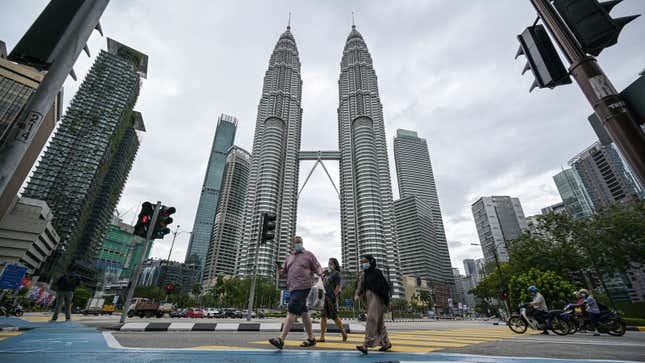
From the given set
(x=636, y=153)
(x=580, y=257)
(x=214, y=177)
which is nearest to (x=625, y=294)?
(x=580, y=257)

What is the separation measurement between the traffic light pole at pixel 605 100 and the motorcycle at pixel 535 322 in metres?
8.37

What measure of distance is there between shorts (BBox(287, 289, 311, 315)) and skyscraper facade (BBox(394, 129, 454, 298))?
15915 cm

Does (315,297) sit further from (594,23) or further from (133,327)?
(594,23)

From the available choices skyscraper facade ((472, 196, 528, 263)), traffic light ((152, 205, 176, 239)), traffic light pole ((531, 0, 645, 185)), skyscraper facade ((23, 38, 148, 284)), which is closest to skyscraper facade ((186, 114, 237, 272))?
skyscraper facade ((23, 38, 148, 284))

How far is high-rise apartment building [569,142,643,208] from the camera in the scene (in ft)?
236

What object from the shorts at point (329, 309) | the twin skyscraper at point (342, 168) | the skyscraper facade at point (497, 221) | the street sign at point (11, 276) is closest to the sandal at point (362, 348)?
the shorts at point (329, 309)

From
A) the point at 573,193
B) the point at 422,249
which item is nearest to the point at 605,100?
the point at 573,193

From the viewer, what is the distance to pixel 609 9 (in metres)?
3.12

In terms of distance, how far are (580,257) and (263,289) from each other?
2686 inches

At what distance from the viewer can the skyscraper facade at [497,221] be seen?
95.6m

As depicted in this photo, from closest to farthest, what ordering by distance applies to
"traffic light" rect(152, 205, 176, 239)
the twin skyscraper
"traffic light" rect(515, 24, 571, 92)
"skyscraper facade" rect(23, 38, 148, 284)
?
"traffic light" rect(515, 24, 571, 92) → "traffic light" rect(152, 205, 176, 239) → "skyscraper facade" rect(23, 38, 148, 284) → the twin skyscraper

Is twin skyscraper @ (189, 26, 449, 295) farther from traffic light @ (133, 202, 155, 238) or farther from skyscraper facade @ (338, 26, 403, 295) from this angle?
traffic light @ (133, 202, 155, 238)

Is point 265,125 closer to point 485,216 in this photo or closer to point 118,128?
point 118,128

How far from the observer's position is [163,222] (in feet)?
26.3
